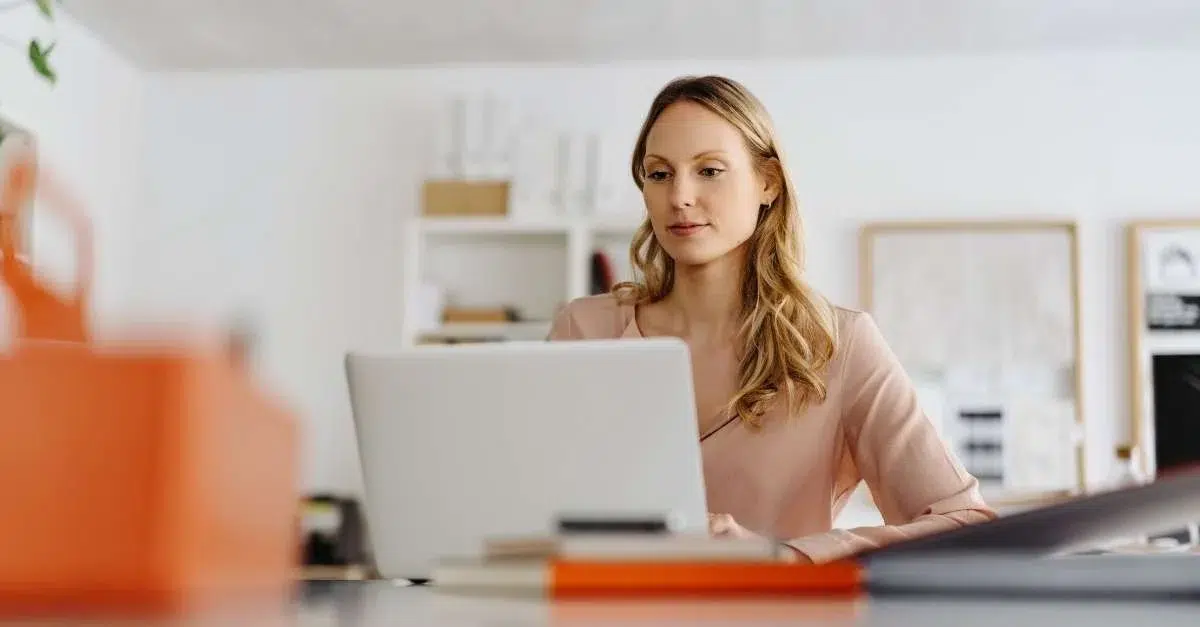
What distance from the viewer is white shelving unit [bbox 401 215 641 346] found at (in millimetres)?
3984

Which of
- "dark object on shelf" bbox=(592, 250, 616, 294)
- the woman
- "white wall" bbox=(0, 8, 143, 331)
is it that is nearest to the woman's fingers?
the woman

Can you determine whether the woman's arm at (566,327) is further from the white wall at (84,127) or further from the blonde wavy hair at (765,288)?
the white wall at (84,127)

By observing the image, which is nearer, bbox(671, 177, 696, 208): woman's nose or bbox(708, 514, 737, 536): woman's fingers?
bbox(708, 514, 737, 536): woman's fingers

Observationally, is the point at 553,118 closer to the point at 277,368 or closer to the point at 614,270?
the point at 614,270

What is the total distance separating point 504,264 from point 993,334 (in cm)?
161

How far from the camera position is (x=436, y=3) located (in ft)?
12.4

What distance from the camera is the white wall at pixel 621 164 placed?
13.3 feet

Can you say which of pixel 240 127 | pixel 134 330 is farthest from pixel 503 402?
pixel 240 127

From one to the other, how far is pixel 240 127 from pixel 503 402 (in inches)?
142

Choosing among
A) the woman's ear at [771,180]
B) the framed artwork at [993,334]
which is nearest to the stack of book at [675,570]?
the woman's ear at [771,180]

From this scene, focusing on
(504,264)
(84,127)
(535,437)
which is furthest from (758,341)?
(84,127)

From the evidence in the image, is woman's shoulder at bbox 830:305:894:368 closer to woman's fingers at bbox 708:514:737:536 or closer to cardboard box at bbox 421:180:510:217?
woman's fingers at bbox 708:514:737:536

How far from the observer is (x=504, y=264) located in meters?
4.22

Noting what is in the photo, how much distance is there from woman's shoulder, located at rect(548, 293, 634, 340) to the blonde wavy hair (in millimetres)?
24
